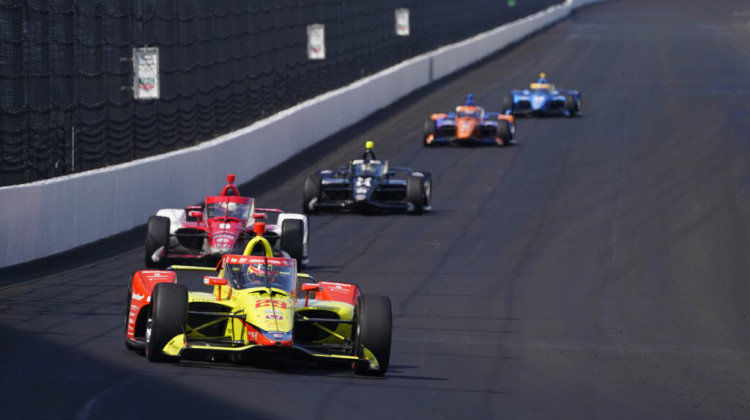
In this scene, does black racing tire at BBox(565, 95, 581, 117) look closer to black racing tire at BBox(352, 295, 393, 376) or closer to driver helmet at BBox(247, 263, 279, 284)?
driver helmet at BBox(247, 263, 279, 284)

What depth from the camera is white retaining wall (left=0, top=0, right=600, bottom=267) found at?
57.6 ft

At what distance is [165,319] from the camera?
1068 cm

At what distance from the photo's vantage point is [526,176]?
27875 millimetres

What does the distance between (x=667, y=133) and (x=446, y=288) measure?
18281 mm

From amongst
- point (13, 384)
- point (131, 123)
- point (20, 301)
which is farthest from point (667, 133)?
Answer: point (13, 384)

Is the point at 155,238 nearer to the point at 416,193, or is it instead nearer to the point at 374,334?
the point at 416,193

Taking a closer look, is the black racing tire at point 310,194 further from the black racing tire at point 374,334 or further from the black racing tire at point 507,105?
the black racing tire at point 507,105

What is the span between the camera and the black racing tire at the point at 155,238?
17328 millimetres

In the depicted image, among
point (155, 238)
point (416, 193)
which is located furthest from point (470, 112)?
point (155, 238)

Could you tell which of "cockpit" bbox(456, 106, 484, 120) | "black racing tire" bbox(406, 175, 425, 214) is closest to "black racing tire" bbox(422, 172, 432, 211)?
"black racing tire" bbox(406, 175, 425, 214)

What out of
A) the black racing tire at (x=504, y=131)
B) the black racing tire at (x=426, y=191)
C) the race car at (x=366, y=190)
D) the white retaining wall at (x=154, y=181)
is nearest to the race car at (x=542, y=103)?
the white retaining wall at (x=154, y=181)

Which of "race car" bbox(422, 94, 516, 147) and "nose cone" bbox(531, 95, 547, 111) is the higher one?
"nose cone" bbox(531, 95, 547, 111)

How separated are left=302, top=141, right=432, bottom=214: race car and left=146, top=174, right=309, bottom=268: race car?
15.1 feet

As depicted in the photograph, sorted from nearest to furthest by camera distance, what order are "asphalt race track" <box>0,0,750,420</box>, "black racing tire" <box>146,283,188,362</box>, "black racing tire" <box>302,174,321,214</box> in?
"asphalt race track" <box>0,0,750,420</box> < "black racing tire" <box>146,283,188,362</box> < "black racing tire" <box>302,174,321,214</box>
